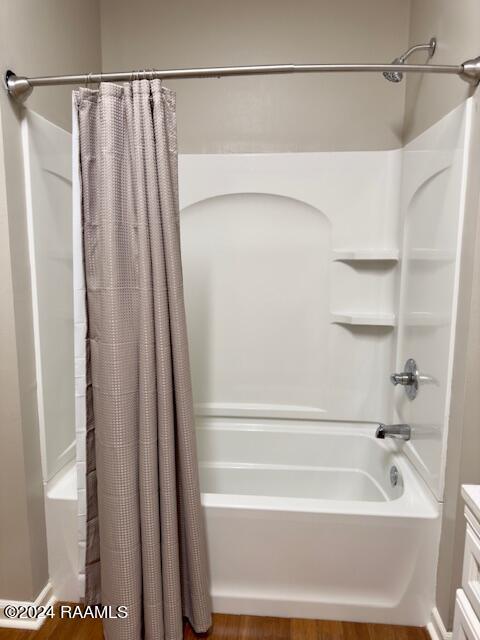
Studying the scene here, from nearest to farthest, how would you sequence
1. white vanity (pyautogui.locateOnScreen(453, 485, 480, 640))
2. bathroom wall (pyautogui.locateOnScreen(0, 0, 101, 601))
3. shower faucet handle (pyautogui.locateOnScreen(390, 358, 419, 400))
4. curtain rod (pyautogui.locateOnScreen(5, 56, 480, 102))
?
white vanity (pyautogui.locateOnScreen(453, 485, 480, 640)), curtain rod (pyautogui.locateOnScreen(5, 56, 480, 102)), bathroom wall (pyautogui.locateOnScreen(0, 0, 101, 601)), shower faucet handle (pyautogui.locateOnScreen(390, 358, 419, 400))

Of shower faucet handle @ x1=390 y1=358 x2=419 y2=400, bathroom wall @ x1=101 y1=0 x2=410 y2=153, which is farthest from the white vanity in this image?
bathroom wall @ x1=101 y1=0 x2=410 y2=153

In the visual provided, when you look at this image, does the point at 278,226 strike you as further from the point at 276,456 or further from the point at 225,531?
the point at 225,531

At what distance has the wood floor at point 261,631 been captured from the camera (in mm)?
1641

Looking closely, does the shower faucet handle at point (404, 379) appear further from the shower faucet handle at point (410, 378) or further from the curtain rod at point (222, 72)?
the curtain rod at point (222, 72)

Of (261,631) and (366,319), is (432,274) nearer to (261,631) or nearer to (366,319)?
(366,319)

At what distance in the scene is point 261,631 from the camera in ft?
5.47

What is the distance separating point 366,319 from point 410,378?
0.45 meters

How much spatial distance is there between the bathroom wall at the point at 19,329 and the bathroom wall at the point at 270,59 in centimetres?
57

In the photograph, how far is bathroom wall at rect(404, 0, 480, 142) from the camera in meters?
1.46

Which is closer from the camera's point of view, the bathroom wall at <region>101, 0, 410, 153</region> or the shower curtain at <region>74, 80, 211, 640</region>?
the shower curtain at <region>74, 80, 211, 640</region>

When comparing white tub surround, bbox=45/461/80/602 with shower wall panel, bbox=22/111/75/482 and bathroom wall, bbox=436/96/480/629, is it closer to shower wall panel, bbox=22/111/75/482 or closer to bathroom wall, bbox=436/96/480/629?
shower wall panel, bbox=22/111/75/482

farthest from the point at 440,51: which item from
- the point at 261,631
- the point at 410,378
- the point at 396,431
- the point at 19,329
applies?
the point at 261,631

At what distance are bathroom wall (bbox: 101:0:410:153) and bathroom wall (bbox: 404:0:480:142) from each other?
13cm

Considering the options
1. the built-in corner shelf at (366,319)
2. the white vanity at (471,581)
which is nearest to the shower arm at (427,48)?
the built-in corner shelf at (366,319)
